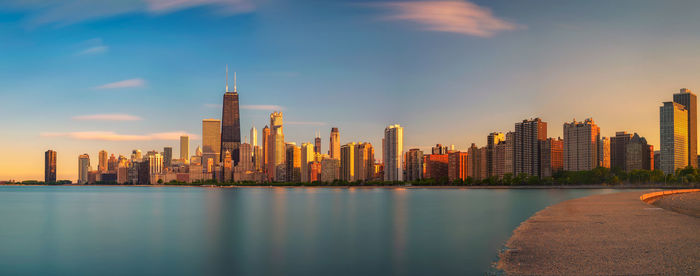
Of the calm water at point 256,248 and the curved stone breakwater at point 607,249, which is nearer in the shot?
the curved stone breakwater at point 607,249

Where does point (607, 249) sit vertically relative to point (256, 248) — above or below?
above

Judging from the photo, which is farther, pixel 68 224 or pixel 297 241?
pixel 68 224

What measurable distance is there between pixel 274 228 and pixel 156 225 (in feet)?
53.8

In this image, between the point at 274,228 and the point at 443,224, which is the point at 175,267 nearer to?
the point at 274,228

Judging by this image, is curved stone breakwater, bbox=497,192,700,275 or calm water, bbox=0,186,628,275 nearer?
curved stone breakwater, bbox=497,192,700,275

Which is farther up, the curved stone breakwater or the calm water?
the curved stone breakwater

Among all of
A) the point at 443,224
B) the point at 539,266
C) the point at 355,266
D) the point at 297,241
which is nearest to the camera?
the point at 539,266

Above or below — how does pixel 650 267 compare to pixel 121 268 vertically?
above

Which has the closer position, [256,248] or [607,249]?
[607,249]

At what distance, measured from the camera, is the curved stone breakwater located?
25.0 metres

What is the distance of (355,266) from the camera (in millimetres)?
33844

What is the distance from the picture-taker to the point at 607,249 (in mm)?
30375

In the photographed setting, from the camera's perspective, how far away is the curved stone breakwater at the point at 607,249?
2495 cm

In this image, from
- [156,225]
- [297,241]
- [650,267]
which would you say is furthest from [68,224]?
[650,267]
